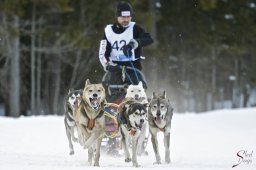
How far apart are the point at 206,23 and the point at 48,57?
8318mm

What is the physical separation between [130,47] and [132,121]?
5.81 feet

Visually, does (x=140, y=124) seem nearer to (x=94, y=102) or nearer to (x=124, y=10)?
(x=94, y=102)

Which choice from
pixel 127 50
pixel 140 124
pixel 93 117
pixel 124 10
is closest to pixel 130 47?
pixel 127 50

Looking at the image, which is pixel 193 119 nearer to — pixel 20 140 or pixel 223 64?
pixel 20 140

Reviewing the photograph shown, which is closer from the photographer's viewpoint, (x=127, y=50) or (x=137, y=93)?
(x=137, y=93)

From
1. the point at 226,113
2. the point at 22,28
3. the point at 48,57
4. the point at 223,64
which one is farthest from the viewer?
the point at 223,64

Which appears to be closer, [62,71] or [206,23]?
[62,71]

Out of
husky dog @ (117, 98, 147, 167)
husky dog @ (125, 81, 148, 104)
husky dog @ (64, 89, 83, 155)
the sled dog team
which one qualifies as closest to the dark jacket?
husky dog @ (125, 81, 148, 104)

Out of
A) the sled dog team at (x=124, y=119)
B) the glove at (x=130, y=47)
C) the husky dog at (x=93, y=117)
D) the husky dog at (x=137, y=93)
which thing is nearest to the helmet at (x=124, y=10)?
the glove at (x=130, y=47)

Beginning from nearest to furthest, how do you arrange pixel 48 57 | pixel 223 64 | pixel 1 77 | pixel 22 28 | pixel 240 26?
pixel 22 28 < pixel 1 77 < pixel 48 57 < pixel 240 26 < pixel 223 64

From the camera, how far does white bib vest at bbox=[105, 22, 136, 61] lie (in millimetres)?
10109

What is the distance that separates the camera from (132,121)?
8.42 m

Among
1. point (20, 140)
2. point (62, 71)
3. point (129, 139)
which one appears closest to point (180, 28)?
point (62, 71)

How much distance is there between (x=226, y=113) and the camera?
66.6 ft
